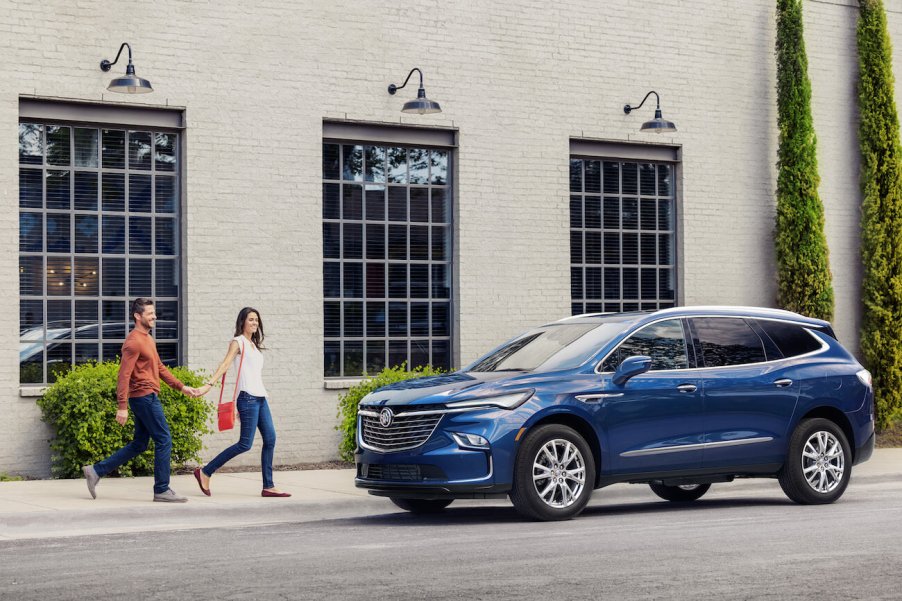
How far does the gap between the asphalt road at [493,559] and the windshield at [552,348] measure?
132cm

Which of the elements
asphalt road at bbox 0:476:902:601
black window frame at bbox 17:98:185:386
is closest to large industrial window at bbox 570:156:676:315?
black window frame at bbox 17:98:185:386

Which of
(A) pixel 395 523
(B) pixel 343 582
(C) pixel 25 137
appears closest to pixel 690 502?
(A) pixel 395 523

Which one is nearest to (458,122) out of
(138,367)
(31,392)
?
(31,392)

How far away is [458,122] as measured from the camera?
17.2 metres

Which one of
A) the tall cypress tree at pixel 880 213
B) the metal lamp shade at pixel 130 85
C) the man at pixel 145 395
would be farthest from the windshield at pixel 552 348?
the tall cypress tree at pixel 880 213

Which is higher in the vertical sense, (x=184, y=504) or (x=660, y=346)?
(x=660, y=346)

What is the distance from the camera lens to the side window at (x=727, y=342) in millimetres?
12180

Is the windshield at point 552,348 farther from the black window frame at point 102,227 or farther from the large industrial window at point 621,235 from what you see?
the large industrial window at point 621,235

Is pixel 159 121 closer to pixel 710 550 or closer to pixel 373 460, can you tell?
pixel 373 460

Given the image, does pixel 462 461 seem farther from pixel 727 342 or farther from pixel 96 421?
pixel 96 421

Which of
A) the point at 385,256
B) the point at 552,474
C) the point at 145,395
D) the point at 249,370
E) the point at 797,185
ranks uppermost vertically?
the point at 797,185

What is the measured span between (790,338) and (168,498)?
5.92m

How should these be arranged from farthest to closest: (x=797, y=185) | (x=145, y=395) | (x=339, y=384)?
(x=797, y=185)
(x=339, y=384)
(x=145, y=395)

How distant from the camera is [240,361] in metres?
12.6
